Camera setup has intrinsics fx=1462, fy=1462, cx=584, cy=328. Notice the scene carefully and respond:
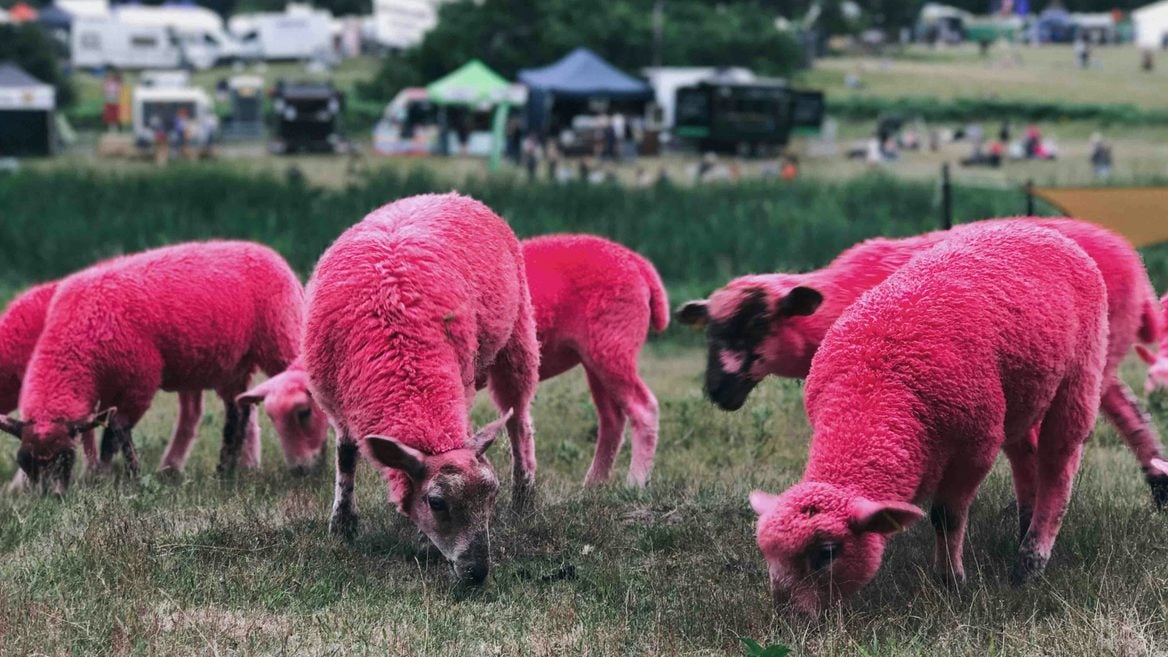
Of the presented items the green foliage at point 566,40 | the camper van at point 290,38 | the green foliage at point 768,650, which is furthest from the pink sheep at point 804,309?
the camper van at point 290,38

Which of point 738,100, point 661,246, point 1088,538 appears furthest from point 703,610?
point 738,100

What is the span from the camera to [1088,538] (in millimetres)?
7250

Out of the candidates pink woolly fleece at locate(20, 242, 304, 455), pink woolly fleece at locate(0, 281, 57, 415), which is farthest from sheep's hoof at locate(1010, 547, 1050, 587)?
pink woolly fleece at locate(0, 281, 57, 415)

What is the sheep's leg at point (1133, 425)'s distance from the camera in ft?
26.2

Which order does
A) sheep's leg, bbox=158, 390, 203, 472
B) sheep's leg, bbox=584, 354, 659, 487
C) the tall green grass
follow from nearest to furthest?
sheep's leg, bbox=584, 354, 659, 487 < sheep's leg, bbox=158, 390, 203, 472 < the tall green grass

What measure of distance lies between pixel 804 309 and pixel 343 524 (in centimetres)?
255

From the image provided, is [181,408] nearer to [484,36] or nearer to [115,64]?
[484,36]

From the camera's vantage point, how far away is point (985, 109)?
167 feet

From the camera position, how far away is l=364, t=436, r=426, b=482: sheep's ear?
20.1 feet

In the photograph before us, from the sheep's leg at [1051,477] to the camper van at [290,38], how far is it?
62.7 m

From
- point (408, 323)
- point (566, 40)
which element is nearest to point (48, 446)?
point (408, 323)

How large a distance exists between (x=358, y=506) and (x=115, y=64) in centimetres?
5944

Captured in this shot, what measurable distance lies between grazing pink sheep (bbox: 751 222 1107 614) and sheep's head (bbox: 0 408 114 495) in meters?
4.56

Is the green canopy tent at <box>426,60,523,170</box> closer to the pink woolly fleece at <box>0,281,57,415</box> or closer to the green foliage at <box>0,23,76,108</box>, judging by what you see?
the green foliage at <box>0,23,76,108</box>
